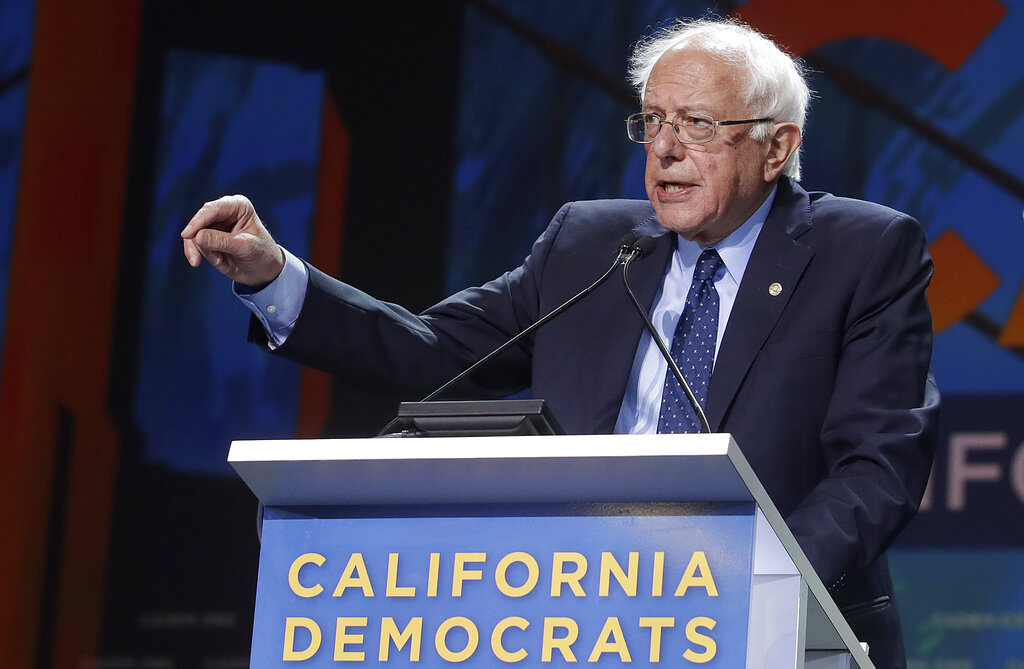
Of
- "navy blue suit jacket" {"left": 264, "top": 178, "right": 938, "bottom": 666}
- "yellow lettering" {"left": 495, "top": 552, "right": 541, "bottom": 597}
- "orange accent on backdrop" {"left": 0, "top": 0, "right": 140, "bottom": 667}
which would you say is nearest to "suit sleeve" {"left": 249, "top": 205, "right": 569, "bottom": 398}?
"navy blue suit jacket" {"left": 264, "top": 178, "right": 938, "bottom": 666}

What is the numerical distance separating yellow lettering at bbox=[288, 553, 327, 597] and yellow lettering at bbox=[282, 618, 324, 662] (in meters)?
0.02

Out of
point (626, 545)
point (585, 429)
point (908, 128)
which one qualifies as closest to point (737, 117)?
point (585, 429)

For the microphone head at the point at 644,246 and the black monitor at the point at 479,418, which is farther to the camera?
the microphone head at the point at 644,246

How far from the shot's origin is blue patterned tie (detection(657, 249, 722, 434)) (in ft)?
5.92

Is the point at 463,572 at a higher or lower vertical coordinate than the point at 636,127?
lower

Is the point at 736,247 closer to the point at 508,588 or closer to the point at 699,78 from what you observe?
the point at 699,78

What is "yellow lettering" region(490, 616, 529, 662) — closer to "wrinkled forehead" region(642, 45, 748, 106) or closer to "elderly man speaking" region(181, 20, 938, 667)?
"elderly man speaking" region(181, 20, 938, 667)

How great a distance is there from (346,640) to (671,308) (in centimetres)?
88

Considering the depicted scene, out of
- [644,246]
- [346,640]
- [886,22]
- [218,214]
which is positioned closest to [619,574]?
[346,640]

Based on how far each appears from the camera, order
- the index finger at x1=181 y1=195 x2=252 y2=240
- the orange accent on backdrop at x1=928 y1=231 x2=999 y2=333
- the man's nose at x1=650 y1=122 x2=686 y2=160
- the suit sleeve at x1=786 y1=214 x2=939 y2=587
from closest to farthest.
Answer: the suit sleeve at x1=786 y1=214 x2=939 y2=587 < the index finger at x1=181 y1=195 x2=252 y2=240 < the man's nose at x1=650 y1=122 x2=686 y2=160 < the orange accent on backdrop at x1=928 y1=231 x2=999 y2=333

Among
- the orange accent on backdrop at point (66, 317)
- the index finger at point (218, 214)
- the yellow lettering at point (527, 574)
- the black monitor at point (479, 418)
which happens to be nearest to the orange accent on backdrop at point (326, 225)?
the orange accent on backdrop at point (66, 317)

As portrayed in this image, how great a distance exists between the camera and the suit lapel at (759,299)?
5.90 feet

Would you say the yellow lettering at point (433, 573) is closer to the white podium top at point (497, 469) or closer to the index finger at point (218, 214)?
the white podium top at point (497, 469)

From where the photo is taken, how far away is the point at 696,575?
1.13m
